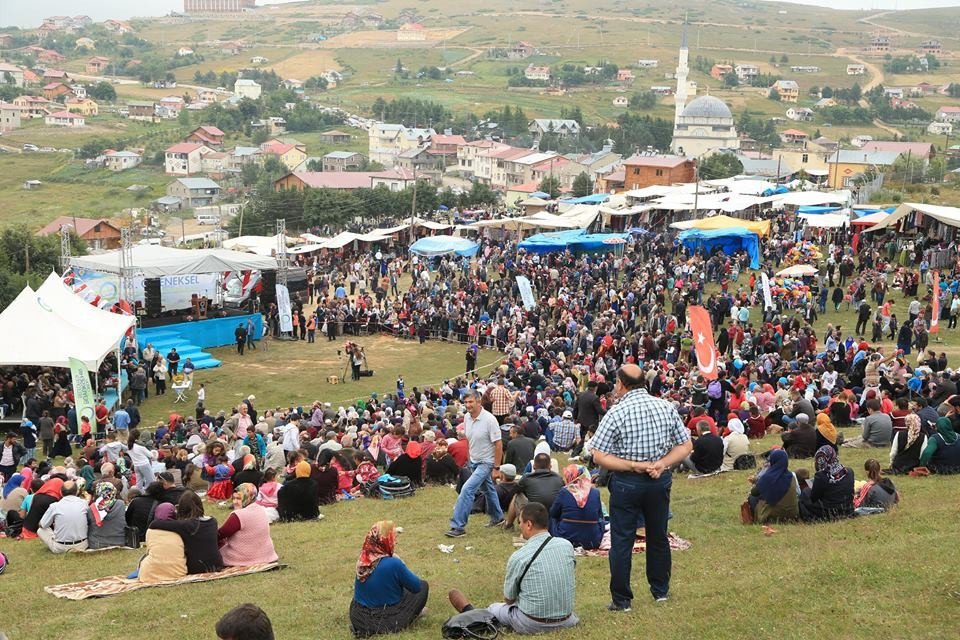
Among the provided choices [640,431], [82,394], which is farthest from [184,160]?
[640,431]

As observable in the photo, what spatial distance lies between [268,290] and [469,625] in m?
23.1

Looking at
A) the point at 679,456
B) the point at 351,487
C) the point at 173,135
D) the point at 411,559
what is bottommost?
the point at 173,135

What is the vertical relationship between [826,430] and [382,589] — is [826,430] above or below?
below

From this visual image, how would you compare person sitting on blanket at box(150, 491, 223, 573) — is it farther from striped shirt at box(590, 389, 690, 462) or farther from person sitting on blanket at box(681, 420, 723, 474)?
person sitting on blanket at box(681, 420, 723, 474)

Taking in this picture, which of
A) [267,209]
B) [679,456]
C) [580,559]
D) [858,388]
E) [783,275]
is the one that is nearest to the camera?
[679,456]

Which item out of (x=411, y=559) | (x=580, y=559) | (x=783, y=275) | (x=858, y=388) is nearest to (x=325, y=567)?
(x=411, y=559)

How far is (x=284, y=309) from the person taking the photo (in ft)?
91.4

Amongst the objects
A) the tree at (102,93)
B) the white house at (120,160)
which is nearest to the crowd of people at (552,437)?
the white house at (120,160)

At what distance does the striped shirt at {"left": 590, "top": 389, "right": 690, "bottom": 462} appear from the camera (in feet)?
18.9

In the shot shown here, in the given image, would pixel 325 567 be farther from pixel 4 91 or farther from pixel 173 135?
pixel 4 91

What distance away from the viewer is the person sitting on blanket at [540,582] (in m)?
→ 5.91

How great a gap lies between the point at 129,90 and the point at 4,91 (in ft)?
81.7

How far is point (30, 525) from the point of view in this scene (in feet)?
33.9

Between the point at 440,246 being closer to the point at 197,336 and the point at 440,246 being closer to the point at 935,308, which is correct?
the point at 197,336
